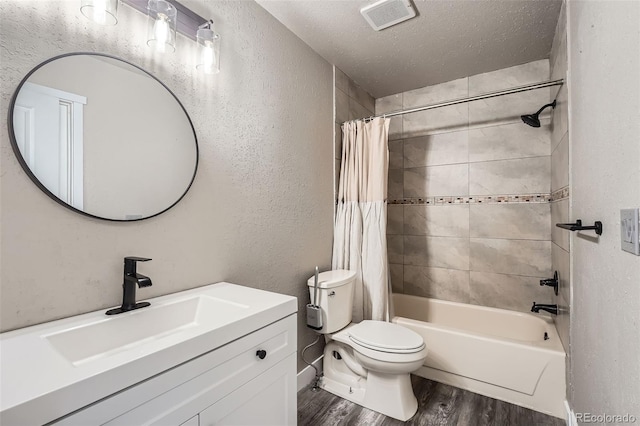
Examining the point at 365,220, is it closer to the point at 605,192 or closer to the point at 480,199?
the point at 480,199

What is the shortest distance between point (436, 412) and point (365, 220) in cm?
127

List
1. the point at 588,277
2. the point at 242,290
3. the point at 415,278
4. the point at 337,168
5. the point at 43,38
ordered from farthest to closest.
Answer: the point at 415,278 < the point at 337,168 < the point at 242,290 < the point at 588,277 < the point at 43,38

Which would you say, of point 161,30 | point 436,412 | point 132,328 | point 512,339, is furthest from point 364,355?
point 161,30

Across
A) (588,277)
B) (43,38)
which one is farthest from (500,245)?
(43,38)

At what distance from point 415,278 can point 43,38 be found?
285 centimetres

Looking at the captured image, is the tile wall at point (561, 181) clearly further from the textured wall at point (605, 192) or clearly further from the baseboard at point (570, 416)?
the textured wall at point (605, 192)

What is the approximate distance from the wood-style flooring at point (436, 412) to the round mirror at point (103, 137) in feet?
4.77

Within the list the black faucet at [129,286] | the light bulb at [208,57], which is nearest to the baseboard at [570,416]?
the black faucet at [129,286]

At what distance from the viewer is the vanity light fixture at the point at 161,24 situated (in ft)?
3.82

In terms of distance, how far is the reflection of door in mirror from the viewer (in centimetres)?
89

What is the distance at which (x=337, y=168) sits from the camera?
93.5 inches

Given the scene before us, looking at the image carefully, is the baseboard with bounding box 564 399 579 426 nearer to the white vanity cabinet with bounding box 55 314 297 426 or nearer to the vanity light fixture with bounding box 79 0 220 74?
the white vanity cabinet with bounding box 55 314 297 426

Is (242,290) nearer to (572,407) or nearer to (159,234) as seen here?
(159,234)

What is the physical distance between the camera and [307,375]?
77.9 inches
